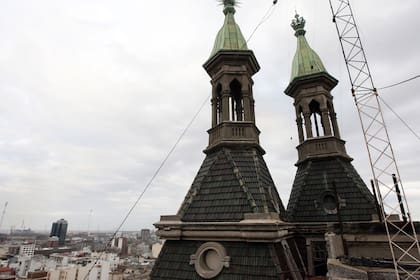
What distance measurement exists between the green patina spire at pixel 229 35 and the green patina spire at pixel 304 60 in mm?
6451

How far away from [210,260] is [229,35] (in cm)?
1521

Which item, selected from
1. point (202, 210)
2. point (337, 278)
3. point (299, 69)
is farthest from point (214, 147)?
point (299, 69)

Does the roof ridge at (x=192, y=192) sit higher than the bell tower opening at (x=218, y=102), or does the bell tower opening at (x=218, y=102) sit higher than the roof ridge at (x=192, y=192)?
the bell tower opening at (x=218, y=102)

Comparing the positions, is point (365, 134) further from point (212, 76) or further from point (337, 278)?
point (212, 76)

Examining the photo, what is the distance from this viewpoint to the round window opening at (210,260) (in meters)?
10.0

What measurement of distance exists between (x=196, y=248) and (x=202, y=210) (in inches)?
72.1

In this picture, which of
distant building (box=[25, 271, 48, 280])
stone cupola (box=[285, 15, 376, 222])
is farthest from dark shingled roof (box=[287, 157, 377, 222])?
distant building (box=[25, 271, 48, 280])

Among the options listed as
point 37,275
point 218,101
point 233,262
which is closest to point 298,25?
point 218,101

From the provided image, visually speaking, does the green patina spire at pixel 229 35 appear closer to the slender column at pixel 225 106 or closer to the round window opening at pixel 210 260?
the slender column at pixel 225 106

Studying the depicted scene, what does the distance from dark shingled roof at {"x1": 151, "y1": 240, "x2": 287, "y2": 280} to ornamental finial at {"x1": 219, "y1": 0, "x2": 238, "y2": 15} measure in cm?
1777

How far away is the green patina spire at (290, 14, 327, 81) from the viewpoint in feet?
67.8

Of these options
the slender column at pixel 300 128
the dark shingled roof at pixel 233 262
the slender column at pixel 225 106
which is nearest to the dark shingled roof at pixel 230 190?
the dark shingled roof at pixel 233 262

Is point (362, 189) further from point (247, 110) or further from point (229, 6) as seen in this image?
point (229, 6)

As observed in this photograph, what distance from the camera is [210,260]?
10703mm
